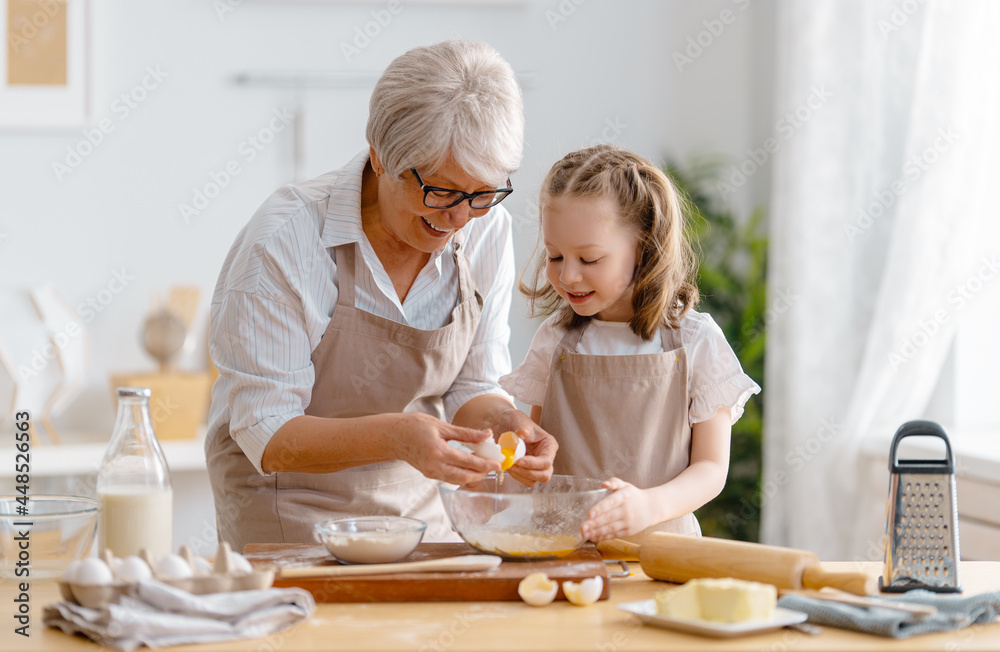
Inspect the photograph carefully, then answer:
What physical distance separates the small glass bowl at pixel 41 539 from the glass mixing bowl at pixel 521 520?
Answer: 51cm

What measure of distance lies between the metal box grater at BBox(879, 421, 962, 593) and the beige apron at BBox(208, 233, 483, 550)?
824 mm

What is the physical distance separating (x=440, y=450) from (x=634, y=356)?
469 millimetres

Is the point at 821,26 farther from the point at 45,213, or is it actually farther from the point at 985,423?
the point at 45,213

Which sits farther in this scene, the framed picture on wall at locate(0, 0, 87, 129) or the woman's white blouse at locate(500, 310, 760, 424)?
the framed picture on wall at locate(0, 0, 87, 129)

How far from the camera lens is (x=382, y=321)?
1.79 m

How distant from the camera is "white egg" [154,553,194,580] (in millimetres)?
1225

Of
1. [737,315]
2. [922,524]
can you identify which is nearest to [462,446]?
[922,524]

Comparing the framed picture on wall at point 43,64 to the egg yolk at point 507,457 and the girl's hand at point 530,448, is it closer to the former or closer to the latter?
the girl's hand at point 530,448

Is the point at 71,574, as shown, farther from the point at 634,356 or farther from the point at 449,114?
the point at 634,356

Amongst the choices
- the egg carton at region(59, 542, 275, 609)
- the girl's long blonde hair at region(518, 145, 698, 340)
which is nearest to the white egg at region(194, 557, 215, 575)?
the egg carton at region(59, 542, 275, 609)

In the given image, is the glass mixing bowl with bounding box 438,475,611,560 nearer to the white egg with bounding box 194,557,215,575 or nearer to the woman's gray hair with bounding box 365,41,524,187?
the white egg with bounding box 194,557,215,575

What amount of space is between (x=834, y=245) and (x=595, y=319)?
1.62 m

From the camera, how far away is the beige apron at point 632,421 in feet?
5.79

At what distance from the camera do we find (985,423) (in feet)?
10.1
